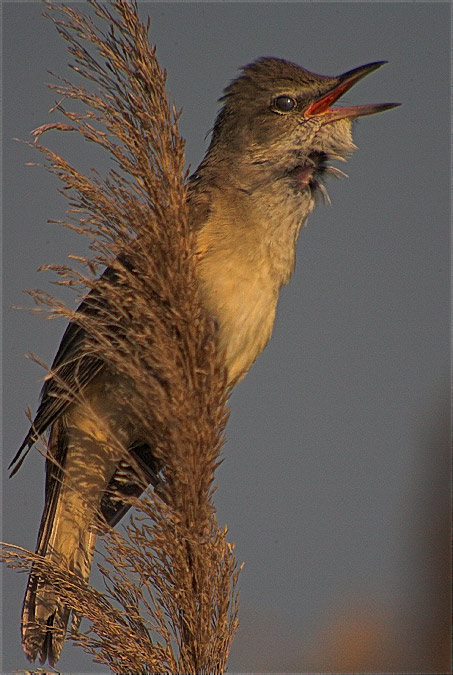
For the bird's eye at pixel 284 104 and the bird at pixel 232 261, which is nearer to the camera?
the bird at pixel 232 261

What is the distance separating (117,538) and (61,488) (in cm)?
111

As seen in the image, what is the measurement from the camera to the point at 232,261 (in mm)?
2885

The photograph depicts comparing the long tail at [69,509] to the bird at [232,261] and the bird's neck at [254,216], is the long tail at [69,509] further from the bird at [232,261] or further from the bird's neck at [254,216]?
the bird's neck at [254,216]

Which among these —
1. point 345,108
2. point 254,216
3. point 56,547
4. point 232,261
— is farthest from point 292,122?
point 56,547

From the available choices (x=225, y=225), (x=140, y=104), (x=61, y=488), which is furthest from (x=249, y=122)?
(x=61, y=488)

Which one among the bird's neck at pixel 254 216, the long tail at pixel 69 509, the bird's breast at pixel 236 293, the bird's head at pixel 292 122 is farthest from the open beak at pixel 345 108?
the long tail at pixel 69 509

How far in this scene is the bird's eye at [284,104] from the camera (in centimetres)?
329

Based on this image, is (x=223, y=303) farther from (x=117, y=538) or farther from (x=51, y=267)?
(x=117, y=538)

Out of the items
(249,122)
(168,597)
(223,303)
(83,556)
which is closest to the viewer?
(168,597)

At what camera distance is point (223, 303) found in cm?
283

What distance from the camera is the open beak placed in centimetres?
308

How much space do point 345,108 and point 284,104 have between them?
27 centimetres

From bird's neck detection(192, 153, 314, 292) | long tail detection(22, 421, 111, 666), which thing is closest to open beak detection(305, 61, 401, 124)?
bird's neck detection(192, 153, 314, 292)

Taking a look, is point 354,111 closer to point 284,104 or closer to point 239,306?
point 284,104
